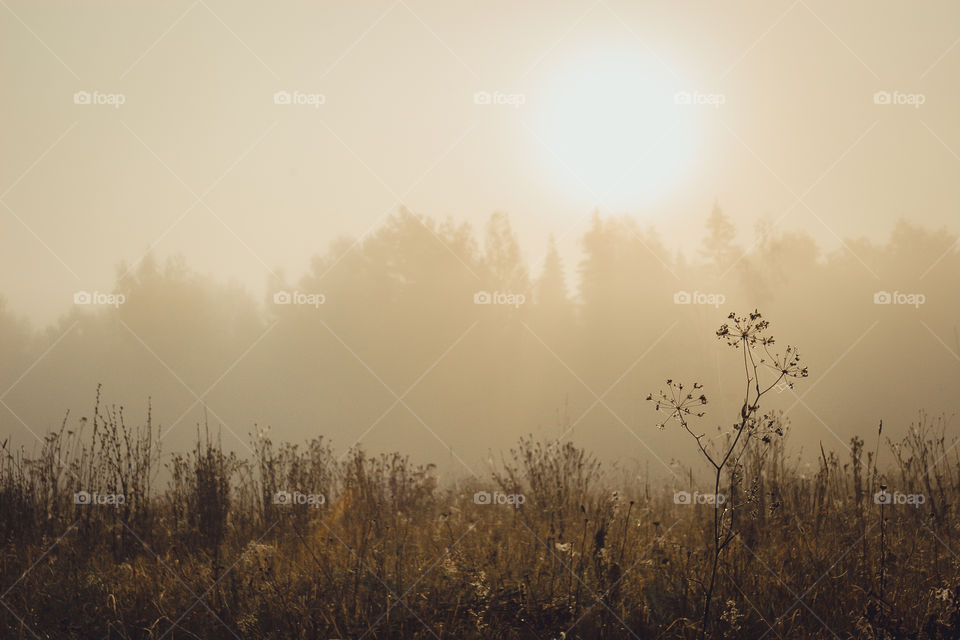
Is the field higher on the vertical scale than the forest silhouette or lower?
lower

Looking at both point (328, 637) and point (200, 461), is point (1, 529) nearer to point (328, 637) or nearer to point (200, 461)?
point (200, 461)

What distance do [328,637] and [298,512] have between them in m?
4.27

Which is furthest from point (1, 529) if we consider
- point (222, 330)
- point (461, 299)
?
point (222, 330)

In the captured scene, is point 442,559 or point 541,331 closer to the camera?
point 442,559

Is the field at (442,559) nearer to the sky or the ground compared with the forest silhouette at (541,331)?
nearer to the ground

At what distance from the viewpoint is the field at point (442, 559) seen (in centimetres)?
464

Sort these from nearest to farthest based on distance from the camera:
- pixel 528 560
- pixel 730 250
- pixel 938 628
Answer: pixel 938 628
pixel 528 560
pixel 730 250

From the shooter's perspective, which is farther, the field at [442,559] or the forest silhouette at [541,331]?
the forest silhouette at [541,331]

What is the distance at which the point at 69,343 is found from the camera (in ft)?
166

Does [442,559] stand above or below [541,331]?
below

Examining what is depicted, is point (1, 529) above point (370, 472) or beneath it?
beneath

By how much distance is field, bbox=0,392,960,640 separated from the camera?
15.2ft

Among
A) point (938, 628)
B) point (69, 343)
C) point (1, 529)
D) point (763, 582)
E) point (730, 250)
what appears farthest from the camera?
point (69, 343)

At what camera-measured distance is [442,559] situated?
5418mm
